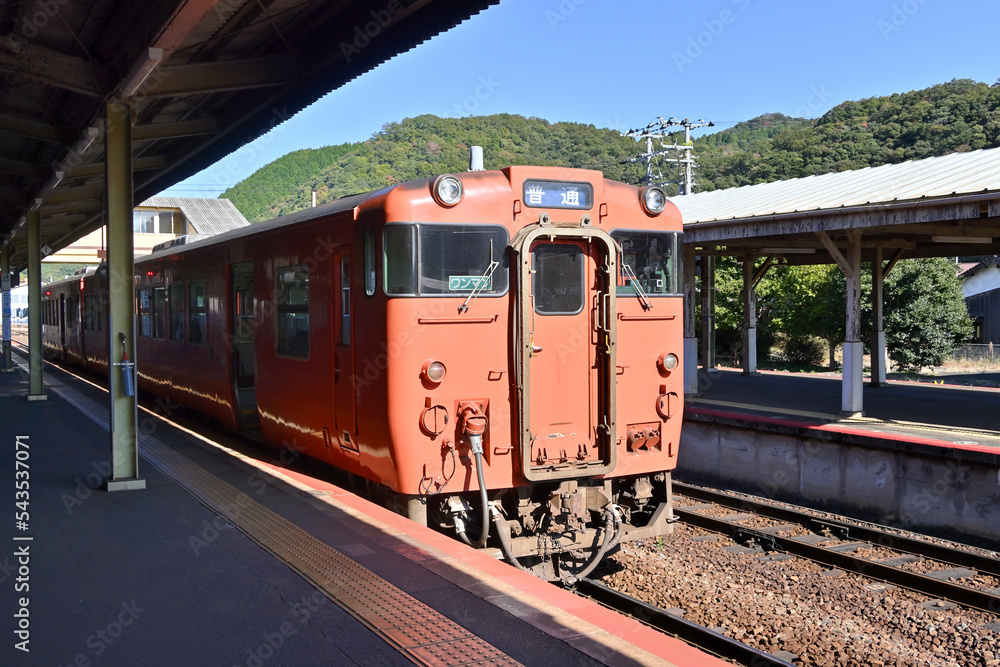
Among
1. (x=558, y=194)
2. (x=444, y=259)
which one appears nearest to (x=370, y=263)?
(x=444, y=259)

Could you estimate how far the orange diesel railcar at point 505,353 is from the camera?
5.78 m

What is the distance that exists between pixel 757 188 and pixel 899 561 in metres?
11.2

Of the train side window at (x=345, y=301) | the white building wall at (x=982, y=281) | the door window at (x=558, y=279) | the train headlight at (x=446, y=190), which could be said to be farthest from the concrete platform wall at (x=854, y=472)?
the white building wall at (x=982, y=281)

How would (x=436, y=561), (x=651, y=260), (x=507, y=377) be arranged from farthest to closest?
(x=651, y=260) < (x=507, y=377) < (x=436, y=561)

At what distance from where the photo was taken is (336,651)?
3.73m

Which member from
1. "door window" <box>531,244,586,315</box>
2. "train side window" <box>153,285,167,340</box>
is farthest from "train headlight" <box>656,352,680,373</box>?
"train side window" <box>153,285,167,340</box>

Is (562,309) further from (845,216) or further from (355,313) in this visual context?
(845,216)

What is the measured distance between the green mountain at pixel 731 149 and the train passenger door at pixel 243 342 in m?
16.2

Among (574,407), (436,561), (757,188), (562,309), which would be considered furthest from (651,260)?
(757,188)

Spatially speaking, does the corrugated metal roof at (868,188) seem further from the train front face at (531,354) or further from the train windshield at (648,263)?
the train front face at (531,354)

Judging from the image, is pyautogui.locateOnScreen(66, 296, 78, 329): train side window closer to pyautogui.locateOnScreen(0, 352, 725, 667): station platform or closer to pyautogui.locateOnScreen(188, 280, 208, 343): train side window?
pyautogui.locateOnScreen(188, 280, 208, 343): train side window

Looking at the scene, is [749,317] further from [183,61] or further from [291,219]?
[183,61]

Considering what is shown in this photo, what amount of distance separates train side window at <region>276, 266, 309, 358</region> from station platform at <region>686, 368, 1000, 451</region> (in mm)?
6969

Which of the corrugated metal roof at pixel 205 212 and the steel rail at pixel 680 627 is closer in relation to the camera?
the steel rail at pixel 680 627
